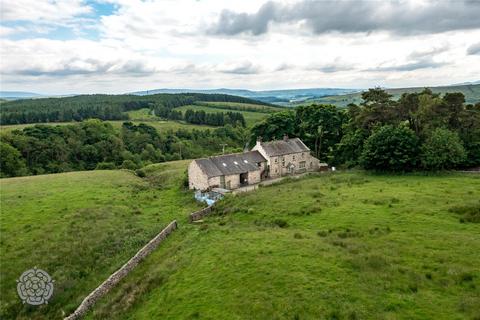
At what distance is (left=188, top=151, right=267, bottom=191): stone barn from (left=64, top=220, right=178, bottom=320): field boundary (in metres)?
16.5

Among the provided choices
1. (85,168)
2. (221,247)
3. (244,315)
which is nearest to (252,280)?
(244,315)

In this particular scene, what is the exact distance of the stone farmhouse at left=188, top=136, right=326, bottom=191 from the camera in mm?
49562

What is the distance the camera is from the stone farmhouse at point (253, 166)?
4956 centimetres

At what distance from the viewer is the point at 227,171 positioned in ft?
167

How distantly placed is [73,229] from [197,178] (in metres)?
19.4

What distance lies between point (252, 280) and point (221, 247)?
5987 millimetres

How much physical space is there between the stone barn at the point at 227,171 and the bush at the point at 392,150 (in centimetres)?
1652

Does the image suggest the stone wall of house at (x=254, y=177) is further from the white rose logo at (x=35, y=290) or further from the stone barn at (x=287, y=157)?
the white rose logo at (x=35, y=290)

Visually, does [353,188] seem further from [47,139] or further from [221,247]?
[47,139]

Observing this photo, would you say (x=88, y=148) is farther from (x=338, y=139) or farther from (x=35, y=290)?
(x=35, y=290)

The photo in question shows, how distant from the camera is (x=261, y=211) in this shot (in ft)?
113

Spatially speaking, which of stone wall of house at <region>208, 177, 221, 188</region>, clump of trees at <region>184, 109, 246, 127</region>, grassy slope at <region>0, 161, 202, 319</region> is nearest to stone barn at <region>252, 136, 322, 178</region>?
stone wall of house at <region>208, 177, 221, 188</region>

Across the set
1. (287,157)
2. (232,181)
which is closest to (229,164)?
(232,181)

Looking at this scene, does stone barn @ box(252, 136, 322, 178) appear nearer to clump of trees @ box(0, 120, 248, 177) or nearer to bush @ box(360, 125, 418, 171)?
bush @ box(360, 125, 418, 171)
